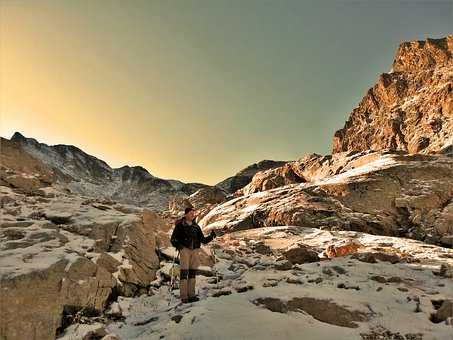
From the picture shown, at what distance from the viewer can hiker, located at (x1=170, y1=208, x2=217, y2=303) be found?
10.2 meters

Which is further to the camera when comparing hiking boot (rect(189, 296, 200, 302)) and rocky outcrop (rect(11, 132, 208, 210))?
rocky outcrop (rect(11, 132, 208, 210))

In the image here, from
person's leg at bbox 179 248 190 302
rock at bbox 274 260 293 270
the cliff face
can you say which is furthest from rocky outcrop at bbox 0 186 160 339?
the cliff face

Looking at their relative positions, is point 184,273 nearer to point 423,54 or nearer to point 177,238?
point 177,238

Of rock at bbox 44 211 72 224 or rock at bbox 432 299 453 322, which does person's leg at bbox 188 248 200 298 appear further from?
rock at bbox 44 211 72 224

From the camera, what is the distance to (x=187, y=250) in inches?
416

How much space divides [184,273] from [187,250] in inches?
23.3

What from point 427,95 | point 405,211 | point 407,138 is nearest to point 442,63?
point 427,95

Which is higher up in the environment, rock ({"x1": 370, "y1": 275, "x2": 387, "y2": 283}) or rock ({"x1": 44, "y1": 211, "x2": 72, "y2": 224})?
rock ({"x1": 44, "y1": 211, "x2": 72, "y2": 224})

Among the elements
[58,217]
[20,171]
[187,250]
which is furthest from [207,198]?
[187,250]

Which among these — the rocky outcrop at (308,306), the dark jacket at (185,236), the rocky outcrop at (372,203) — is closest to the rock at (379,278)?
the rocky outcrop at (308,306)

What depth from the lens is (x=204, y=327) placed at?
24.6 feet

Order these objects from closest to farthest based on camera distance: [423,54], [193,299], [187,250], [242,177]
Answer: [193,299], [187,250], [423,54], [242,177]

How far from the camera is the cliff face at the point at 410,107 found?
76.5 meters

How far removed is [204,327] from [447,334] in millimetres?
4536
